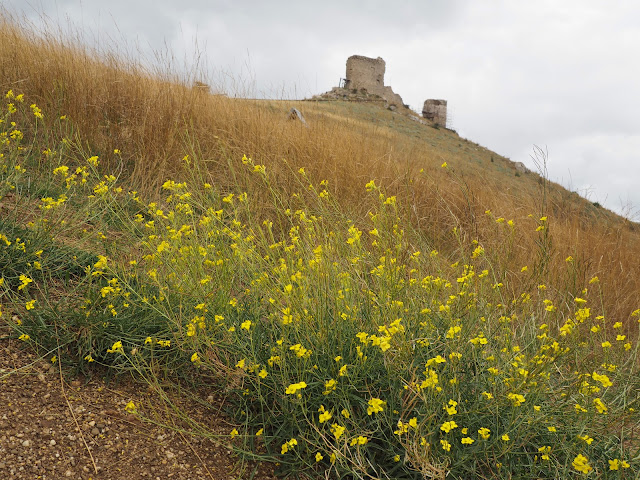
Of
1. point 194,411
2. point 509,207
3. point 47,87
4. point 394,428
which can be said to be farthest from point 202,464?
point 509,207

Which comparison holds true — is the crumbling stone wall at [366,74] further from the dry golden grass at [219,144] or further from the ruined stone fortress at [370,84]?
the dry golden grass at [219,144]

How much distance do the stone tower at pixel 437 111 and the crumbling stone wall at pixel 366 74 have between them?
9.32ft

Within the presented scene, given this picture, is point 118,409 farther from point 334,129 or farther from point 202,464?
point 334,129

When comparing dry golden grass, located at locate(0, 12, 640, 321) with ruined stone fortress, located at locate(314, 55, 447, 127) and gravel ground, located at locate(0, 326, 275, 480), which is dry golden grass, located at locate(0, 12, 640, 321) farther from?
ruined stone fortress, located at locate(314, 55, 447, 127)

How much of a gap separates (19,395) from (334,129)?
4.34 metres

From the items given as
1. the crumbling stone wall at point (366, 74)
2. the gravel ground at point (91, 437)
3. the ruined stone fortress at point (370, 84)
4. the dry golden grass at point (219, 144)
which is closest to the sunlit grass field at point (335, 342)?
the gravel ground at point (91, 437)

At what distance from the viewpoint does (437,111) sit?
29.3 metres

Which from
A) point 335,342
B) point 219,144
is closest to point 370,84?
point 219,144

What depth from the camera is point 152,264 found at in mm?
2398

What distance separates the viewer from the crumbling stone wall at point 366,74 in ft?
95.2

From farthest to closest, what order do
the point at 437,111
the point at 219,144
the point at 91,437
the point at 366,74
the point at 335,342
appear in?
1. the point at 366,74
2. the point at 437,111
3. the point at 219,144
4. the point at 335,342
5. the point at 91,437

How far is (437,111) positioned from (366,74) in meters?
4.72

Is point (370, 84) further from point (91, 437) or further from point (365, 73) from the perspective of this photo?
point (91, 437)

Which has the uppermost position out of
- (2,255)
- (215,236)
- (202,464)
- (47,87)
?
(47,87)
